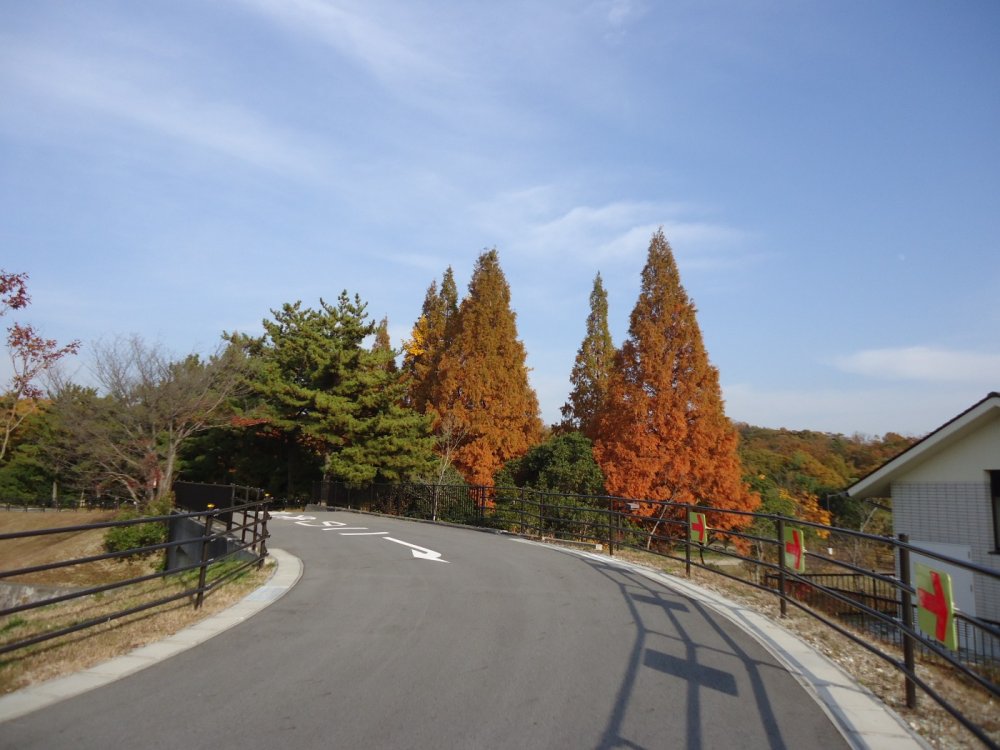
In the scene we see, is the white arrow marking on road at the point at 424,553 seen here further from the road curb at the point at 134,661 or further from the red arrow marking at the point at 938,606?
the red arrow marking at the point at 938,606

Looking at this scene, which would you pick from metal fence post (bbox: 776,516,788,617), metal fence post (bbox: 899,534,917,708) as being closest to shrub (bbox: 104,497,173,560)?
metal fence post (bbox: 776,516,788,617)

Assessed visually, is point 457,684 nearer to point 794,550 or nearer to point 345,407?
point 794,550

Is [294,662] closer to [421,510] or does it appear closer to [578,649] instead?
[578,649]

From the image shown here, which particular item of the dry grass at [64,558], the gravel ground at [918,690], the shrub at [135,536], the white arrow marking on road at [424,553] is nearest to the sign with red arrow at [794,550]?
the gravel ground at [918,690]

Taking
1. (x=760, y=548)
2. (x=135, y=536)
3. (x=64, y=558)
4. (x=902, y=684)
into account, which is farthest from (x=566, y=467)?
(x=902, y=684)

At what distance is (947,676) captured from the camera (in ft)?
23.2

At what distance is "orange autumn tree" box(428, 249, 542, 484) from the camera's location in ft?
116

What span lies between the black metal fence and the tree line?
177cm

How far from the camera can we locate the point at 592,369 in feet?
151

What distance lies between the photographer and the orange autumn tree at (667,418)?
27550 millimetres

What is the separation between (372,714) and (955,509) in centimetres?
1510

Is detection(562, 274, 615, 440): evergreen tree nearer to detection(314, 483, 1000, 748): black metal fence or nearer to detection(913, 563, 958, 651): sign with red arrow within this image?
detection(314, 483, 1000, 748): black metal fence

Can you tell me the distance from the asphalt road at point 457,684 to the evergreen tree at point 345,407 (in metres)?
24.1

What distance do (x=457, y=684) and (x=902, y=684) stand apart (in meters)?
3.92
